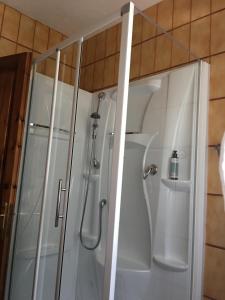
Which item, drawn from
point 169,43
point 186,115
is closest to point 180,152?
point 186,115

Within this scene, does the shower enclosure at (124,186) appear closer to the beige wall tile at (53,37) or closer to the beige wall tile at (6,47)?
the beige wall tile at (6,47)

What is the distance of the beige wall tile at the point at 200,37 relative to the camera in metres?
1.37

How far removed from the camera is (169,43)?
1.43 m

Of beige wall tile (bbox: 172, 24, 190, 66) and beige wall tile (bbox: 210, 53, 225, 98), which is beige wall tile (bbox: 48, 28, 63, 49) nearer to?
beige wall tile (bbox: 172, 24, 190, 66)

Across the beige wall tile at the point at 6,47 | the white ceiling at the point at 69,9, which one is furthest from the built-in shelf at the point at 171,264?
the beige wall tile at the point at 6,47

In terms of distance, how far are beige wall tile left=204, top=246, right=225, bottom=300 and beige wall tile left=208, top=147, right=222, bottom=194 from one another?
0.88ft

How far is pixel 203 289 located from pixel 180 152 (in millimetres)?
642

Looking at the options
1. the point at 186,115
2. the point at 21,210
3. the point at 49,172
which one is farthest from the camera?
the point at 21,210

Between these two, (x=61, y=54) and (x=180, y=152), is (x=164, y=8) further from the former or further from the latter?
(x=180, y=152)

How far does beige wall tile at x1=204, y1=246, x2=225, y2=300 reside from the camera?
117 cm

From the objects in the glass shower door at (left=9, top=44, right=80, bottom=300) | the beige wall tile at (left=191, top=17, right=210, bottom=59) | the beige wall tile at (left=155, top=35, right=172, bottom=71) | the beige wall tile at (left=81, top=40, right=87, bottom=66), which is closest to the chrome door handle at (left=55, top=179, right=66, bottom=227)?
the glass shower door at (left=9, top=44, right=80, bottom=300)

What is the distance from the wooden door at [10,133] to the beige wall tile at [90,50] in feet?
1.16

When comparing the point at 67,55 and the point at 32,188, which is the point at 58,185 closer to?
the point at 32,188

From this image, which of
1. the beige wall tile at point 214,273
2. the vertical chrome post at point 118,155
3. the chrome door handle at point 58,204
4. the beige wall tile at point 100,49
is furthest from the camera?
the beige wall tile at point 100,49
